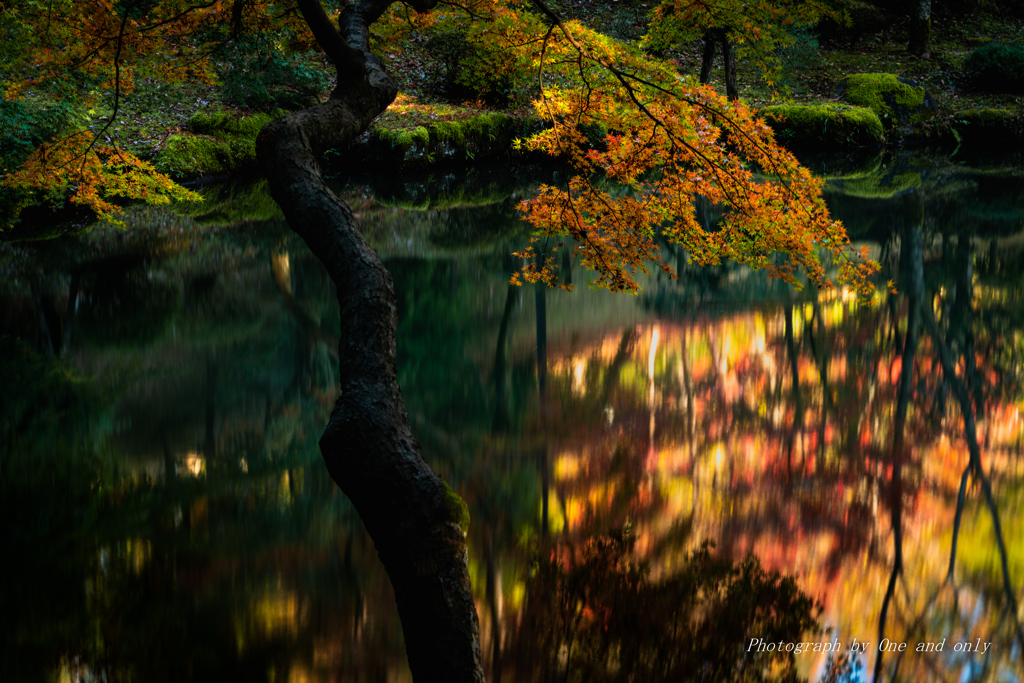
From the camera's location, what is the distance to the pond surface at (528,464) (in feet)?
9.05

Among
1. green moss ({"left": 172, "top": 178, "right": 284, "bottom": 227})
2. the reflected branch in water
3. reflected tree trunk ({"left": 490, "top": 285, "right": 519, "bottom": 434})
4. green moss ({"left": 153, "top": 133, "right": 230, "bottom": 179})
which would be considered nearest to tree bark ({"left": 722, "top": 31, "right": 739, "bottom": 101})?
the reflected branch in water

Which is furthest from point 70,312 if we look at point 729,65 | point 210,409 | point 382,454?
point 729,65

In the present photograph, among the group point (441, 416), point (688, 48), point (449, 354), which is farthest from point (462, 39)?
point (441, 416)

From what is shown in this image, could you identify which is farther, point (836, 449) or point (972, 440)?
point (972, 440)

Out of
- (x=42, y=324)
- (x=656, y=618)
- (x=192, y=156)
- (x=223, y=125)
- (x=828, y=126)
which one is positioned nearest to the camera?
(x=656, y=618)

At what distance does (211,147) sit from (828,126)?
41.9 ft

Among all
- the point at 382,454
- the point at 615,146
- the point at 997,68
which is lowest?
the point at 382,454

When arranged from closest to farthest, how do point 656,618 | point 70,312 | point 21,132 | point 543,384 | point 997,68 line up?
point 656,618, point 543,384, point 70,312, point 21,132, point 997,68

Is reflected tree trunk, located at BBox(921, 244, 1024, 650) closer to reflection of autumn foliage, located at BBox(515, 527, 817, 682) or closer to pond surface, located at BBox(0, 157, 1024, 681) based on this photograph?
pond surface, located at BBox(0, 157, 1024, 681)

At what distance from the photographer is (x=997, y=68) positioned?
51.9 feet

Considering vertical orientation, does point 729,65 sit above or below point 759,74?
below

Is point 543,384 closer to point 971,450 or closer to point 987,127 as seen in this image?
point 971,450

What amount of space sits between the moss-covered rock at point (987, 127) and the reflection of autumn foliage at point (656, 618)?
16072 mm

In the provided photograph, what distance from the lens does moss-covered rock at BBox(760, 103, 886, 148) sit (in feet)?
47.8
